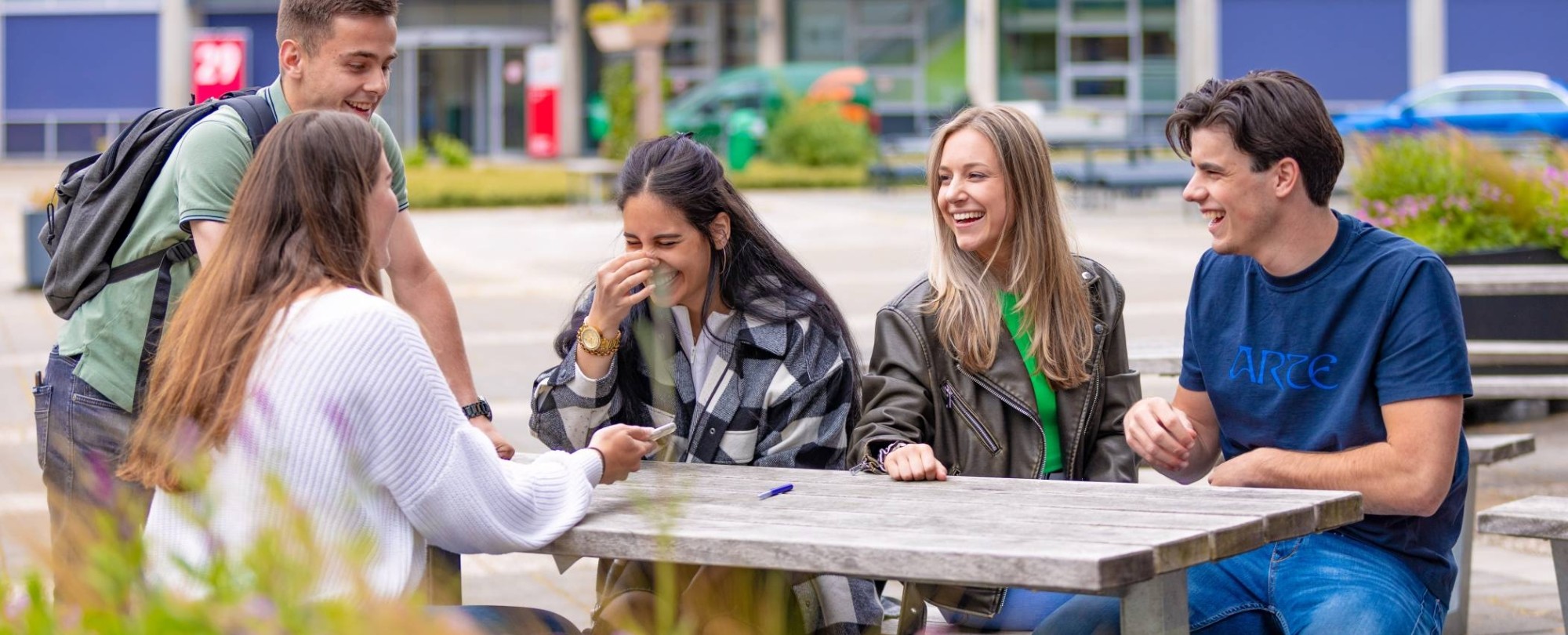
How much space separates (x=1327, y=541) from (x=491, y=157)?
39.4 metres

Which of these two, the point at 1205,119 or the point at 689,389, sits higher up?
the point at 1205,119

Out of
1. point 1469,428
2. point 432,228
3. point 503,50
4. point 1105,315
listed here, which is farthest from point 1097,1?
point 1105,315

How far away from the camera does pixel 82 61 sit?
40562 mm

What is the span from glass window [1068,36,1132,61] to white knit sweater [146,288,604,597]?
38005mm

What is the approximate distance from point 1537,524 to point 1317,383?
2.00 feet

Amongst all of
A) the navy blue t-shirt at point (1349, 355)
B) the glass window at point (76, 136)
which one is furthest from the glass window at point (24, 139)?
the navy blue t-shirt at point (1349, 355)

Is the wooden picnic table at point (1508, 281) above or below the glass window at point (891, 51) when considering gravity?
below

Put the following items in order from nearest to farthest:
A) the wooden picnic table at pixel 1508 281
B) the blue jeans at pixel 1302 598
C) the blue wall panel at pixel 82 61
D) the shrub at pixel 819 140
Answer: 1. the blue jeans at pixel 1302 598
2. the wooden picnic table at pixel 1508 281
3. the shrub at pixel 819 140
4. the blue wall panel at pixel 82 61

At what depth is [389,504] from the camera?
2.50 metres

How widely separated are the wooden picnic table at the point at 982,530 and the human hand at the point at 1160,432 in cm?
18

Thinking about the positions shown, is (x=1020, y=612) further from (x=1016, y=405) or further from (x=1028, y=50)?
(x=1028, y=50)

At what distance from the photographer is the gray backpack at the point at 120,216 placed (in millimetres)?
3238

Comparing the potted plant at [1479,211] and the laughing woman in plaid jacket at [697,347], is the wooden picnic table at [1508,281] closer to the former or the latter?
the potted plant at [1479,211]

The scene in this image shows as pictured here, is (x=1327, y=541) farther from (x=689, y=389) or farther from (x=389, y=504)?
(x=389, y=504)
